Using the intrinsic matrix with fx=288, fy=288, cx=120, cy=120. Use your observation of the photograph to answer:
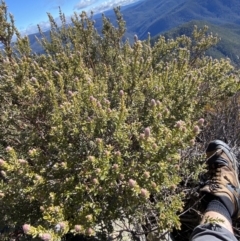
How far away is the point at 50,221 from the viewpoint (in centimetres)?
189

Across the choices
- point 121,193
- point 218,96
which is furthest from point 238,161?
point 121,193

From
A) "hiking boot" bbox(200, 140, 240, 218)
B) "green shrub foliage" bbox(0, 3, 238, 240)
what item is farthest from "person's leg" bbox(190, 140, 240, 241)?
"green shrub foliage" bbox(0, 3, 238, 240)

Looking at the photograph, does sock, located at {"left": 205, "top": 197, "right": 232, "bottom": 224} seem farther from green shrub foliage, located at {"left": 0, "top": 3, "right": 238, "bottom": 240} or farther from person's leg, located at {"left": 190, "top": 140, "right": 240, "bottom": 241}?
green shrub foliage, located at {"left": 0, "top": 3, "right": 238, "bottom": 240}

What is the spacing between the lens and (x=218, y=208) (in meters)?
2.89

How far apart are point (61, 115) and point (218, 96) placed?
2622mm

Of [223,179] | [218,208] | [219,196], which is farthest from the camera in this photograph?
[223,179]

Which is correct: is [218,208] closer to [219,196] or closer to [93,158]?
[219,196]

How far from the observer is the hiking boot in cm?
307

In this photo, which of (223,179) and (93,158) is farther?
(223,179)

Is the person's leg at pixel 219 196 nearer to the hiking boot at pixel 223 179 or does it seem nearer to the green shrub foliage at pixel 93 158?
the hiking boot at pixel 223 179

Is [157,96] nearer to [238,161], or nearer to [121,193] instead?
[121,193]

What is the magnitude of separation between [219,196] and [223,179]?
28 centimetres

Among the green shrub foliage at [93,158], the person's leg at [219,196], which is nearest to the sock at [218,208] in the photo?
the person's leg at [219,196]

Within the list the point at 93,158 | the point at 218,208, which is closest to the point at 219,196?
the point at 218,208
